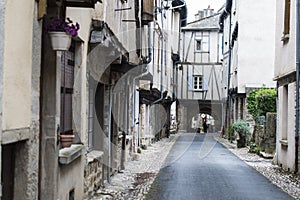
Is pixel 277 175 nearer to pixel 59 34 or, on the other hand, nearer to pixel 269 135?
pixel 269 135

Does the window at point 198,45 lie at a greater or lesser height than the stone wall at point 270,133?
greater

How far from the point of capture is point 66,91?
8266 millimetres

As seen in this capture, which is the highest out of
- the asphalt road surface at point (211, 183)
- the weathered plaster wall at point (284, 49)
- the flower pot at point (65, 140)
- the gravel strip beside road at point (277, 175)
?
the weathered plaster wall at point (284, 49)

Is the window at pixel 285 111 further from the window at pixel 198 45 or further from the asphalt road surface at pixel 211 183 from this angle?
the window at pixel 198 45

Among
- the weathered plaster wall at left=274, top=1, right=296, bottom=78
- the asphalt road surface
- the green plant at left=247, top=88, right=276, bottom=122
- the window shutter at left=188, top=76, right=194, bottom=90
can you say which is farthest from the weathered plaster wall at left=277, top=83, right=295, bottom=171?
the window shutter at left=188, top=76, right=194, bottom=90

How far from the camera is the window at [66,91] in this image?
8.01m

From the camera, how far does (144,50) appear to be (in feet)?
55.5

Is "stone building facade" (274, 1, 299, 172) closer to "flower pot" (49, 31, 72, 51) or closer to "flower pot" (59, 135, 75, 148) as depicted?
"flower pot" (59, 135, 75, 148)

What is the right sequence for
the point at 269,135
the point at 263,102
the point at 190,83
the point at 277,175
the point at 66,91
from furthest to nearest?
the point at 190,83 → the point at 263,102 → the point at 269,135 → the point at 277,175 → the point at 66,91

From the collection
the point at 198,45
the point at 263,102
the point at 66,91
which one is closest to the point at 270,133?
the point at 263,102

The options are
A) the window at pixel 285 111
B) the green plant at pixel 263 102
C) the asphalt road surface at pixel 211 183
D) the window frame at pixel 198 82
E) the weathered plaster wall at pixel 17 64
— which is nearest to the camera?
the weathered plaster wall at pixel 17 64

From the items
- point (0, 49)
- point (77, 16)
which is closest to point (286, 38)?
point (77, 16)

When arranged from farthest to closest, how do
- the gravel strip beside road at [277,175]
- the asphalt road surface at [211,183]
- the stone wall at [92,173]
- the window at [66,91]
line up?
the gravel strip beside road at [277,175]
the asphalt road surface at [211,183]
the stone wall at [92,173]
the window at [66,91]

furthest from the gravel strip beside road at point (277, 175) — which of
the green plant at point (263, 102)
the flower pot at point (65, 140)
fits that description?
the green plant at point (263, 102)
